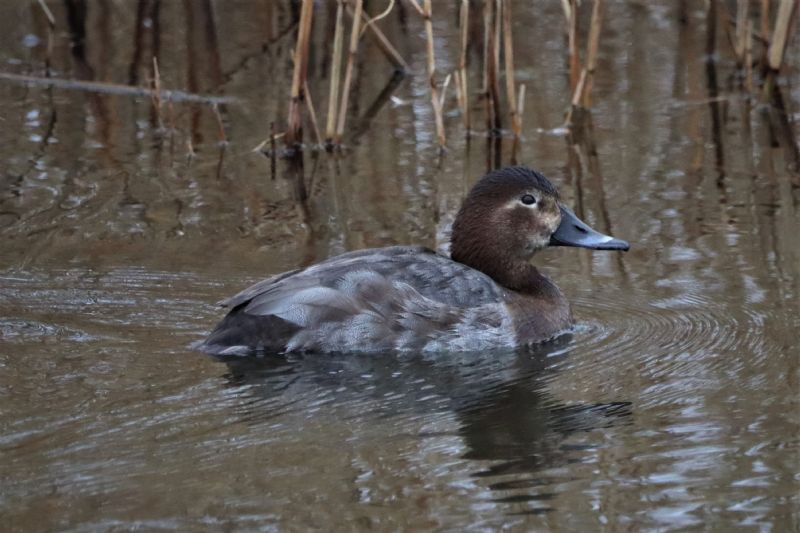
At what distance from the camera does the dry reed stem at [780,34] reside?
1041 cm

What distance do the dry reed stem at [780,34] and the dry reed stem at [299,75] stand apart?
364 centimetres

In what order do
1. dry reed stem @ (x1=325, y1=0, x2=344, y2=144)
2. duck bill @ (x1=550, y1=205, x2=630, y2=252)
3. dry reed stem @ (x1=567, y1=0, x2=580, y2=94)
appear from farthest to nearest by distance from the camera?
dry reed stem @ (x1=567, y1=0, x2=580, y2=94) → dry reed stem @ (x1=325, y1=0, x2=344, y2=144) → duck bill @ (x1=550, y1=205, x2=630, y2=252)

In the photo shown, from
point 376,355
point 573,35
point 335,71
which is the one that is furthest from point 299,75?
point 376,355

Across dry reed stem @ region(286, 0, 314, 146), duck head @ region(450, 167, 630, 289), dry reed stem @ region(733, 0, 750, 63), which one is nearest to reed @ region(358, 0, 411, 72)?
dry reed stem @ region(286, 0, 314, 146)

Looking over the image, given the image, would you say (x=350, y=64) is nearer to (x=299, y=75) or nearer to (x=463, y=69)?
(x=299, y=75)

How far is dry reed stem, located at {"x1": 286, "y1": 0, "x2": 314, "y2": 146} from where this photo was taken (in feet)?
29.0

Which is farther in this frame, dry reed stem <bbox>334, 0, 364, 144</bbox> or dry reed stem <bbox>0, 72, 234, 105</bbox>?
dry reed stem <bbox>0, 72, 234, 105</bbox>

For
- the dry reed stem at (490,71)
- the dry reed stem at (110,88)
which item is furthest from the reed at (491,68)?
the dry reed stem at (110,88)

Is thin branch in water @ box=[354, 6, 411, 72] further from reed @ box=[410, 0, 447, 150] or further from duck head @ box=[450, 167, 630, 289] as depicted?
duck head @ box=[450, 167, 630, 289]

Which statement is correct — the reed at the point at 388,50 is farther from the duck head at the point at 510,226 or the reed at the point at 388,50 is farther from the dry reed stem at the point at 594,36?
the duck head at the point at 510,226

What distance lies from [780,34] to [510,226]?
4.68 m

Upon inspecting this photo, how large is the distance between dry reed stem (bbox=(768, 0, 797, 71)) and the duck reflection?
4814 mm

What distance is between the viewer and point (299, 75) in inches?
356

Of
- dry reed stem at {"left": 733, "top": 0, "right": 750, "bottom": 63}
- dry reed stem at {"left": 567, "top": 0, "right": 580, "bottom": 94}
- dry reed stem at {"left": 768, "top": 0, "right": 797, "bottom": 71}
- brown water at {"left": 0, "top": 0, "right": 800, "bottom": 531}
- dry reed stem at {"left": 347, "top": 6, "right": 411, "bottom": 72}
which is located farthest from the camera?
dry reed stem at {"left": 347, "top": 6, "right": 411, "bottom": 72}
